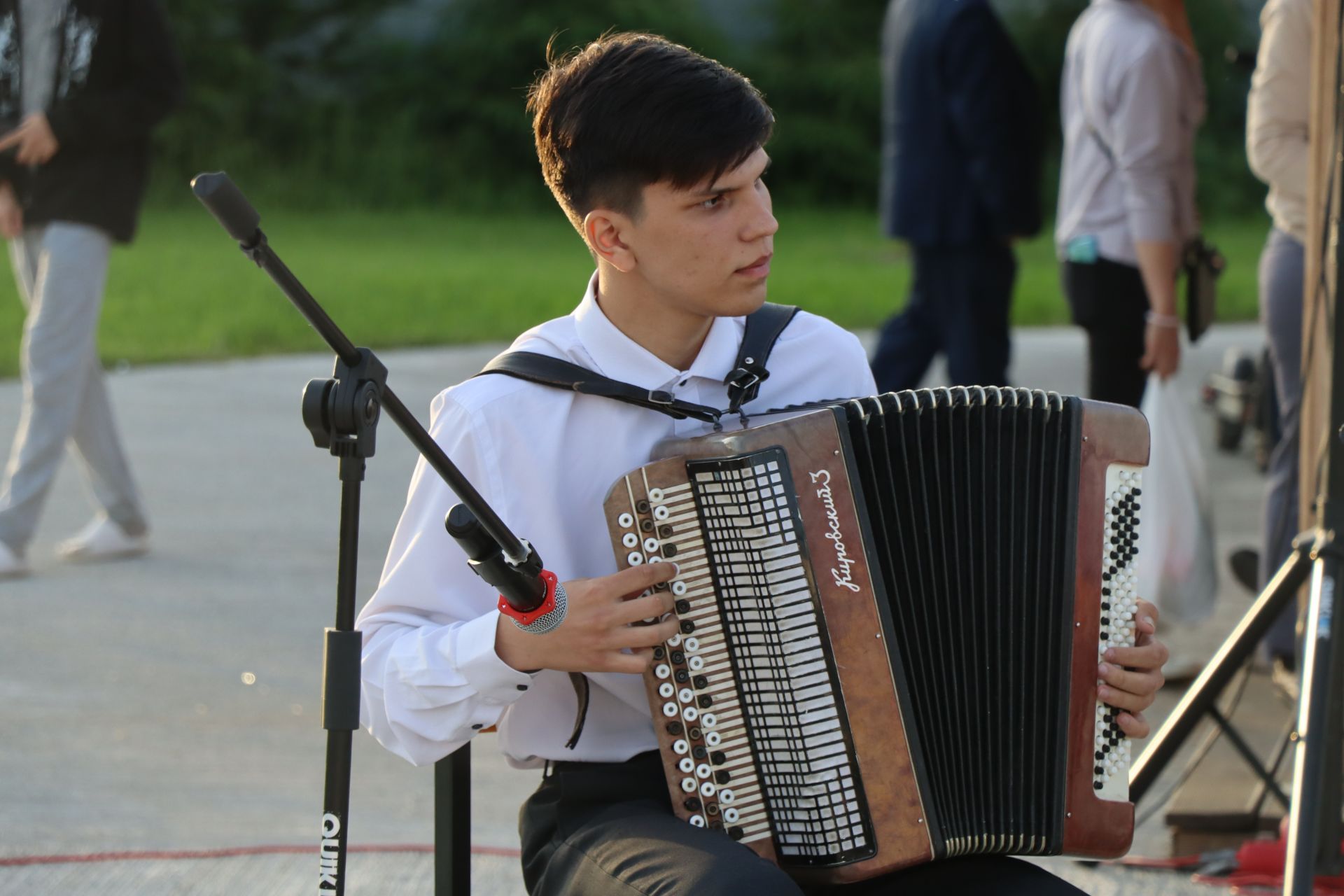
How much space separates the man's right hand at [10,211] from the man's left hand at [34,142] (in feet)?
0.35

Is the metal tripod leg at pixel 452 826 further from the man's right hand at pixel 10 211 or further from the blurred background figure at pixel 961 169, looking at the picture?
the man's right hand at pixel 10 211

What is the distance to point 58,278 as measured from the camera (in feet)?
15.4

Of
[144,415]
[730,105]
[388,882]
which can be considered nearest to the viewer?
[730,105]

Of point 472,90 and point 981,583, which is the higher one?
point 981,583

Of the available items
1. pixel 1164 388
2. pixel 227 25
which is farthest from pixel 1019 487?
pixel 227 25

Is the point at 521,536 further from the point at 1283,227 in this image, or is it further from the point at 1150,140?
the point at 1150,140

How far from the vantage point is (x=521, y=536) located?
2.10 metres

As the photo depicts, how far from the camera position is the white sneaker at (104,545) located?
5.00 meters

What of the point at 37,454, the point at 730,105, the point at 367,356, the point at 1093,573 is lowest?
the point at 37,454

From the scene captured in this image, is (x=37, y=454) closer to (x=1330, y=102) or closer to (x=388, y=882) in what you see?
(x=388, y=882)

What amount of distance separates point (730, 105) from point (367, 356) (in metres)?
0.64

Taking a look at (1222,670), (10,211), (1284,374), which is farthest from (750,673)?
(10,211)

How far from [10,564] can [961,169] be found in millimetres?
2904

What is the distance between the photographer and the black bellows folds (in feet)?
6.62
